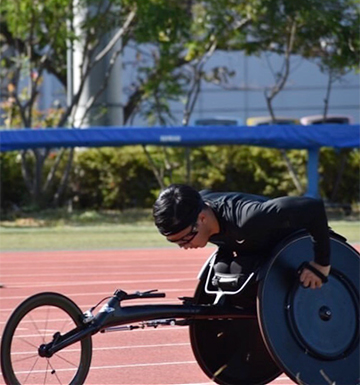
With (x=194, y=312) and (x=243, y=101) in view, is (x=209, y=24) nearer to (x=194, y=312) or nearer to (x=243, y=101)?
(x=194, y=312)

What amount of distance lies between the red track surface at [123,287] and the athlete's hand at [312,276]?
127 cm

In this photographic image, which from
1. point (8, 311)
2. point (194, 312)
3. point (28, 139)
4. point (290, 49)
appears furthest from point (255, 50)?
point (194, 312)

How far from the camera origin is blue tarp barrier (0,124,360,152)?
77.3ft

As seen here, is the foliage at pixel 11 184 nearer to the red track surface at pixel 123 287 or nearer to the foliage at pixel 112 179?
the foliage at pixel 112 179

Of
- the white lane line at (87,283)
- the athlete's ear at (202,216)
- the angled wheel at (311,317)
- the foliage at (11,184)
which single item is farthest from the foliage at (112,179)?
the athlete's ear at (202,216)

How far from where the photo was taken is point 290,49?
90.2 ft

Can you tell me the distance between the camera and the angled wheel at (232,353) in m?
6.25

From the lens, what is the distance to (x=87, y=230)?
22.6 metres

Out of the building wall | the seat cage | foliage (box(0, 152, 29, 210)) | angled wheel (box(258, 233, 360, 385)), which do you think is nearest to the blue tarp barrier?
foliage (box(0, 152, 29, 210))

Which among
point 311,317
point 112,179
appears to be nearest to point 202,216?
point 311,317

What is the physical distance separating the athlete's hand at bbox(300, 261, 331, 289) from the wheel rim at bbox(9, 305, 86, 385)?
1.16m

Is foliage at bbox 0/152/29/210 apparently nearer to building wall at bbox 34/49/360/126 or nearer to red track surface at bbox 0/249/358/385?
red track surface at bbox 0/249/358/385

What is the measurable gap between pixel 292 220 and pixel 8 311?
17.2ft

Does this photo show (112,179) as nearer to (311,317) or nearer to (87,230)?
(87,230)
